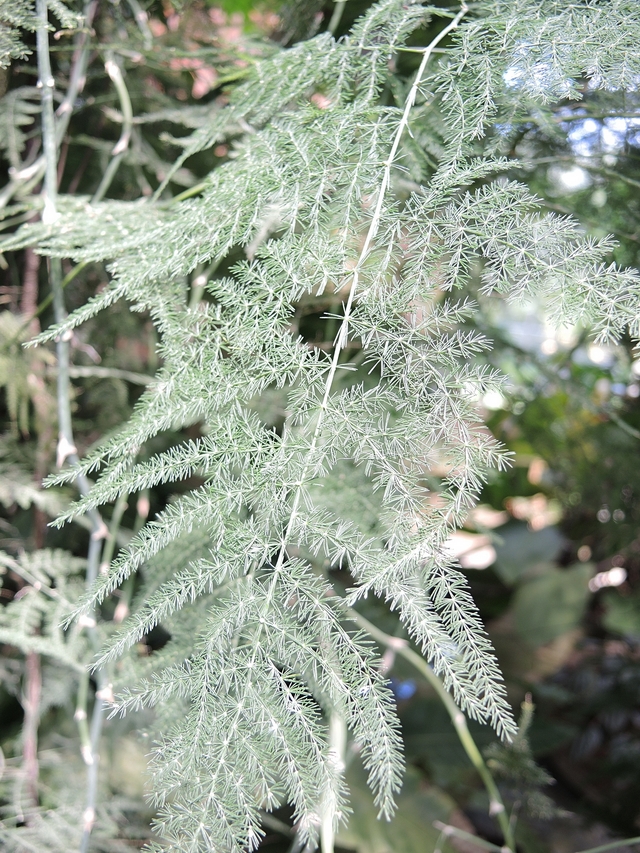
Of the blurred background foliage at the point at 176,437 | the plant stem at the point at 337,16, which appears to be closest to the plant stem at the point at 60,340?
the blurred background foliage at the point at 176,437

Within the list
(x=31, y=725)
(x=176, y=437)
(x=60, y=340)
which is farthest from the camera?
(x=176, y=437)

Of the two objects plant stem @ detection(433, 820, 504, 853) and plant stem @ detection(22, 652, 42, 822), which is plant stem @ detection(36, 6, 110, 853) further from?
plant stem @ detection(433, 820, 504, 853)

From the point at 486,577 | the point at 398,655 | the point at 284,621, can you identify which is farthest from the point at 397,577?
the point at 486,577

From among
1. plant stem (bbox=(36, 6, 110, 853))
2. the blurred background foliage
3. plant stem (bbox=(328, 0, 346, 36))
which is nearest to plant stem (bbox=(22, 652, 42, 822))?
the blurred background foliage

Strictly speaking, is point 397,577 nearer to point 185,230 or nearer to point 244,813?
point 244,813

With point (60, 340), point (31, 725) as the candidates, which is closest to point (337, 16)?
point (60, 340)

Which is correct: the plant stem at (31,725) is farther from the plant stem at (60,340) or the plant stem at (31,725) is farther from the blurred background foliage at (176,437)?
the plant stem at (60,340)

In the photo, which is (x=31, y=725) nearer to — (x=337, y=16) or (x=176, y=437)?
(x=176, y=437)

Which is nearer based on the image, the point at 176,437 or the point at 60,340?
the point at 60,340
